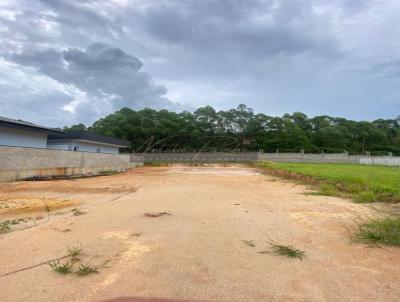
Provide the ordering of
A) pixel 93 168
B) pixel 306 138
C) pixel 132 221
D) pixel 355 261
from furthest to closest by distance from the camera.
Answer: pixel 306 138 → pixel 93 168 → pixel 132 221 → pixel 355 261

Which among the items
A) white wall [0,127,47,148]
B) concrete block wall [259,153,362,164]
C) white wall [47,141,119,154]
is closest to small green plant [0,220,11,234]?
white wall [0,127,47,148]

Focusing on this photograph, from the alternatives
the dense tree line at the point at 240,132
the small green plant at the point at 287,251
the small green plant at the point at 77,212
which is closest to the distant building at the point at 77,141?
the dense tree line at the point at 240,132

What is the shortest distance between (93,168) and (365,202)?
22131 mm

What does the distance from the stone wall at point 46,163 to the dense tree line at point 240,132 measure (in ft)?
68.9

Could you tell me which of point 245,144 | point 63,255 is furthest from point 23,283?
point 245,144

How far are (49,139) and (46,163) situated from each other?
9453mm

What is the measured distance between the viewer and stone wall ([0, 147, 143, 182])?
16.9m

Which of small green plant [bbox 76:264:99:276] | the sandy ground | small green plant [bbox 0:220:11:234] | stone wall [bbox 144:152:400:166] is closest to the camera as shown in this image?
the sandy ground

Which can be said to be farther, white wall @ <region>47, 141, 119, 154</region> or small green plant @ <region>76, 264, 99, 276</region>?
white wall @ <region>47, 141, 119, 154</region>

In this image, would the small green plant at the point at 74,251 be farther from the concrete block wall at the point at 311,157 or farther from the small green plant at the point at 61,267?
the concrete block wall at the point at 311,157

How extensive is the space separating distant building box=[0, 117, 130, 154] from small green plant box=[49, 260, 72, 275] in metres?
18.0

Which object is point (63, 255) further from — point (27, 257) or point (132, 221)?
point (132, 221)

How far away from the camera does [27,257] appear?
13.7 ft

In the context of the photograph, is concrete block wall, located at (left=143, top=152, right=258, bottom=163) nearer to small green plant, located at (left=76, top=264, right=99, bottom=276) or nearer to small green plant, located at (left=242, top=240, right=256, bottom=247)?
small green plant, located at (left=242, top=240, right=256, bottom=247)
